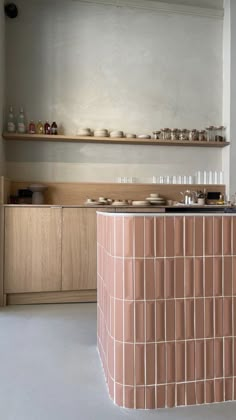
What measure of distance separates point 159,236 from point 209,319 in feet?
1.61

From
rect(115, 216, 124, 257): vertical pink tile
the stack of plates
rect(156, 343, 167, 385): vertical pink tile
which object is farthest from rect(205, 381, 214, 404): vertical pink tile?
the stack of plates

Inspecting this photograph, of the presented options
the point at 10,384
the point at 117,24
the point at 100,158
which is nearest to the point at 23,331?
the point at 10,384

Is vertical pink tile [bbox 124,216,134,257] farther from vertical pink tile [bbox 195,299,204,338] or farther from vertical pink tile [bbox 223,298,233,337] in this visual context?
vertical pink tile [bbox 223,298,233,337]

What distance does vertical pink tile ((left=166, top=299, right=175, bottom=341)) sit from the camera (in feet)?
5.33

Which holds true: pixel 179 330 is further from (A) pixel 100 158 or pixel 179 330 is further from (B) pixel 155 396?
(A) pixel 100 158

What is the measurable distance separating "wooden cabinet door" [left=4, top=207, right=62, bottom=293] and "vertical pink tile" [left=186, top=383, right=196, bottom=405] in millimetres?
2211

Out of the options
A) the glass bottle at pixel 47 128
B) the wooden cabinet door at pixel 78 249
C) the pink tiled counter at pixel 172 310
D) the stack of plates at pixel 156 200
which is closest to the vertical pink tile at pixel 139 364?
the pink tiled counter at pixel 172 310

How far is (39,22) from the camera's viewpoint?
4359 millimetres

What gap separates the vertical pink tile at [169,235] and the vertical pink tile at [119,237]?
216mm

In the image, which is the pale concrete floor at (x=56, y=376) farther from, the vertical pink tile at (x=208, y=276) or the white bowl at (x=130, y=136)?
the white bowl at (x=130, y=136)

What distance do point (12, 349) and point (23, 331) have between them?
38 cm

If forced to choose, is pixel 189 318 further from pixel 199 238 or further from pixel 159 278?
pixel 199 238

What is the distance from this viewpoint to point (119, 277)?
1.62 m

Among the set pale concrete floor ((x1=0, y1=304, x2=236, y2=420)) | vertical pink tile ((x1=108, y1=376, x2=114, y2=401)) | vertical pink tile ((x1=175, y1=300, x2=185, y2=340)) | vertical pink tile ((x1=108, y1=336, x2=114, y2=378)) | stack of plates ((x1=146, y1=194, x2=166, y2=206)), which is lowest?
pale concrete floor ((x1=0, y1=304, x2=236, y2=420))
